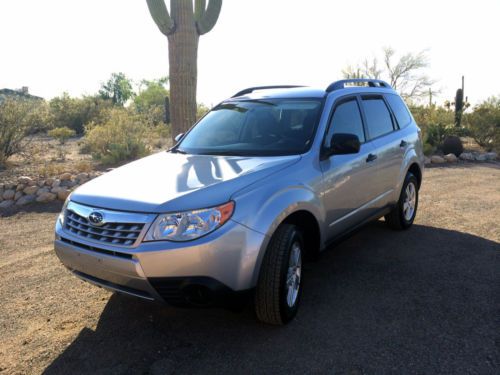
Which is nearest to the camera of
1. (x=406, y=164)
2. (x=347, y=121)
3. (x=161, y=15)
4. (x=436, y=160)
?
(x=347, y=121)

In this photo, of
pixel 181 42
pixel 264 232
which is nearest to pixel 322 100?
pixel 264 232

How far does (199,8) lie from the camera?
9516 mm

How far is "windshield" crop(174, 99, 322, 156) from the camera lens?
3.82 meters

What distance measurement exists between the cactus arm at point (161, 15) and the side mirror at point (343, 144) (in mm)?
6309

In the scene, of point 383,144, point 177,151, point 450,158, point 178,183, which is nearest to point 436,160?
point 450,158

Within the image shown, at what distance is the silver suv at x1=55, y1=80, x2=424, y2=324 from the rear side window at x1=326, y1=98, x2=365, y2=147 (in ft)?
0.05

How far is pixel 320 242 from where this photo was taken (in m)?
3.66

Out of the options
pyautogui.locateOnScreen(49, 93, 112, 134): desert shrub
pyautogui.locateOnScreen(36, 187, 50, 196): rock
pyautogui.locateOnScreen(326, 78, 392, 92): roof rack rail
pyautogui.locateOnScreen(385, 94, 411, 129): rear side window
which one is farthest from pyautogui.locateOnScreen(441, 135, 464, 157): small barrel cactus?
pyautogui.locateOnScreen(49, 93, 112, 134): desert shrub

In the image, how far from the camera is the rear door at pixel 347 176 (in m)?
3.75

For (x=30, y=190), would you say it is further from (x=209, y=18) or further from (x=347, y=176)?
(x=347, y=176)

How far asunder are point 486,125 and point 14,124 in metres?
13.4

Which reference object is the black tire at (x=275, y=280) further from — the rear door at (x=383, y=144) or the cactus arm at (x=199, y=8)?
the cactus arm at (x=199, y=8)

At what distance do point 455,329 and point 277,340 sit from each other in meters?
1.30

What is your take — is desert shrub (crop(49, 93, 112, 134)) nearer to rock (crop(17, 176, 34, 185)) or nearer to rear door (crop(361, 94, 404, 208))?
rock (crop(17, 176, 34, 185))
